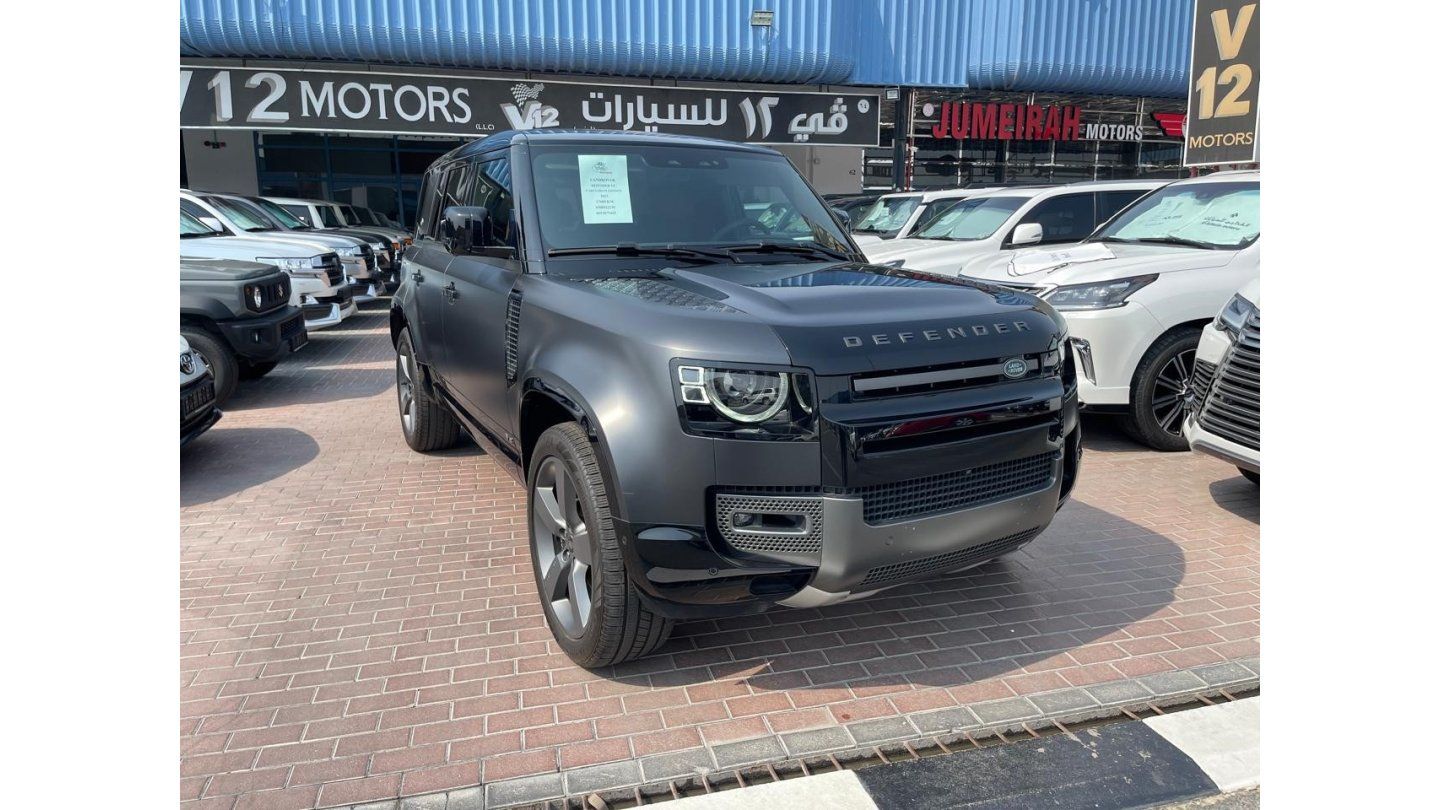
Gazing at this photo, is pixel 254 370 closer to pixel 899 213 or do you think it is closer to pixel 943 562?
pixel 899 213

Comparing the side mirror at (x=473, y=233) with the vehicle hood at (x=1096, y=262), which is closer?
the side mirror at (x=473, y=233)

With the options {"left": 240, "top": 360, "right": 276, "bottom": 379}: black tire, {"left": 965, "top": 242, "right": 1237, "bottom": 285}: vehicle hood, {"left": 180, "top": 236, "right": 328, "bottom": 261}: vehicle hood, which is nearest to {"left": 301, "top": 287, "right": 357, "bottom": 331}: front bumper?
{"left": 180, "top": 236, "right": 328, "bottom": 261}: vehicle hood

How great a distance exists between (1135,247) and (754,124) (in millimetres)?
11301

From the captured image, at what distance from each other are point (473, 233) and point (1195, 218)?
18.1 feet

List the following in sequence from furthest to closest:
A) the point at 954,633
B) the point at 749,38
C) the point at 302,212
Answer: the point at 749,38 → the point at 302,212 → the point at 954,633

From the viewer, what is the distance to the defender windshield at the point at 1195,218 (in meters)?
6.30

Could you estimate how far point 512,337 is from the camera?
3.60 m

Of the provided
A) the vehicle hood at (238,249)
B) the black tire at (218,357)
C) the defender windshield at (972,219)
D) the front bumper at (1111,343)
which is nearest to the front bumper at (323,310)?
the vehicle hood at (238,249)

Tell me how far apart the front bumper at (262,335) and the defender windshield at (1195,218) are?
7007 mm

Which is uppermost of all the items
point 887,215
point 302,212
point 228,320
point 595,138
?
point 302,212

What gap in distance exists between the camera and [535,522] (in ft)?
11.2

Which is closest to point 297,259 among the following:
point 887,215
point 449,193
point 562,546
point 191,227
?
point 191,227

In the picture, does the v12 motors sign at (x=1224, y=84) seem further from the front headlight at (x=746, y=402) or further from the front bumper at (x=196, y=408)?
the front bumper at (x=196, y=408)

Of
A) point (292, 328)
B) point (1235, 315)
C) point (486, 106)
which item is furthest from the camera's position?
point (486, 106)
